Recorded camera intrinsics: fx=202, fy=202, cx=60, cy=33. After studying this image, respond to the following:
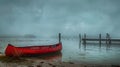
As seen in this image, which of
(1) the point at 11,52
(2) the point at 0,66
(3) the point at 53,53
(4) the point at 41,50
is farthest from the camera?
(3) the point at 53,53

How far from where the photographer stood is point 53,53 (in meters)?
41.7

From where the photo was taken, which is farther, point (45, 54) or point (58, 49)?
point (58, 49)

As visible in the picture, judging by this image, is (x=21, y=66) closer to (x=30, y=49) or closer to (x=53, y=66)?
(x=53, y=66)

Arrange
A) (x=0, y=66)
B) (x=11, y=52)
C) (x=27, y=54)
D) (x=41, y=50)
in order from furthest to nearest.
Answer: (x=41, y=50) < (x=27, y=54) < (x=11, y=52) < (x=0, y=66)

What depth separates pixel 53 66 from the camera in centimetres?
1966

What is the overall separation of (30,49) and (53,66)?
1359 cm

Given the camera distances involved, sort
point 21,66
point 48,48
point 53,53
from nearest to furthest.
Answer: point 21,66
point 48,48
point 53,53

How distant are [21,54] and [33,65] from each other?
36.0 feet

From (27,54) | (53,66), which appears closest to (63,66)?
(53,66)

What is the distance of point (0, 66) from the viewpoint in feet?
55.8

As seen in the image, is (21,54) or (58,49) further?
(58,49)

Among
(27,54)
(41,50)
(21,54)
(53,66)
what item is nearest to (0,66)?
(53,66)

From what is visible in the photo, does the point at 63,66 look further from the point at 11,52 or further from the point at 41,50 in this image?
the point at 41,50

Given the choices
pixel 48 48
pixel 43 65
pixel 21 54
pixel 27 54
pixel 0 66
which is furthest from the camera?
pixel 48 48
